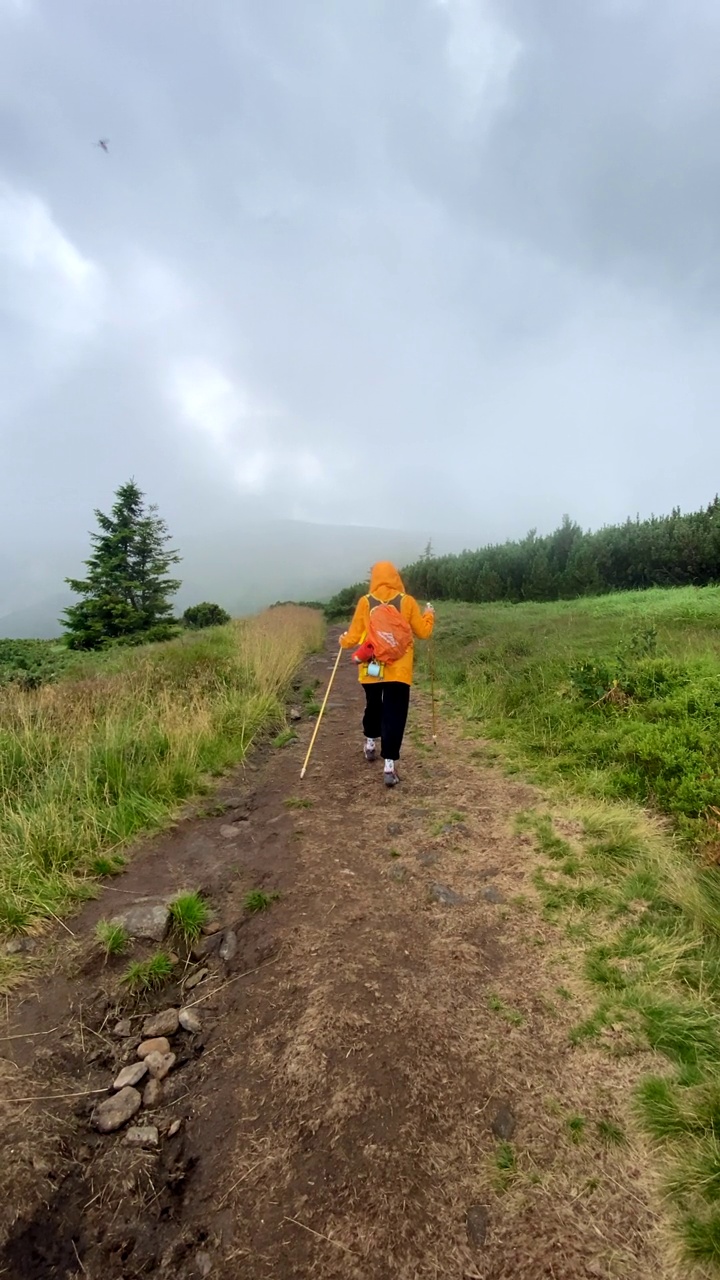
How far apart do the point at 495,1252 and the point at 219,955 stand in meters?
2.11

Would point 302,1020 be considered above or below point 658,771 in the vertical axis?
below

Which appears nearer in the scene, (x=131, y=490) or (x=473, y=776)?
(x=473, y=776)

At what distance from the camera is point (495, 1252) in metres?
1.90

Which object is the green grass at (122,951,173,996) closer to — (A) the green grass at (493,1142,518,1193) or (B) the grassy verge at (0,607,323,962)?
(B) the grassy verge at (0,607,323,962)

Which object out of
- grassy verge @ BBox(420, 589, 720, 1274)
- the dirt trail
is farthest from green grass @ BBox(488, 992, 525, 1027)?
grassy verge @ BBox(420, 589, 720, 1274)

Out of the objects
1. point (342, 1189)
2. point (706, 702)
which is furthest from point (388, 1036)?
point (706, 702)

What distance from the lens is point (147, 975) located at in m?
3.26

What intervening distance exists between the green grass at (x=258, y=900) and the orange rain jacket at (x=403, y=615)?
8.92 feet

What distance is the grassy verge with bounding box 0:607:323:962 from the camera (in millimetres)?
4125

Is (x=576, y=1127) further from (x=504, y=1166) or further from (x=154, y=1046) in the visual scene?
(x=154, y=1046)

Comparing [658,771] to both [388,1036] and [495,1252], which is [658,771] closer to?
[388,1036]

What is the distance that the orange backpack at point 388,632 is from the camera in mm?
6066

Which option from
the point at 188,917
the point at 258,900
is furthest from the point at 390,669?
the point at 188,917

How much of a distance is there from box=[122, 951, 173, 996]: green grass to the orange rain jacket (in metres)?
3.49
